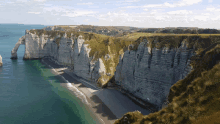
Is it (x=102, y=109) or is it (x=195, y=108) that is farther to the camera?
(x=102, y=109)

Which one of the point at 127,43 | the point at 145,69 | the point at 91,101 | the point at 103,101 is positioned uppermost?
the point at 127,43

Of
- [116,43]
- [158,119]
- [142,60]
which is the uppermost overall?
[116,43]

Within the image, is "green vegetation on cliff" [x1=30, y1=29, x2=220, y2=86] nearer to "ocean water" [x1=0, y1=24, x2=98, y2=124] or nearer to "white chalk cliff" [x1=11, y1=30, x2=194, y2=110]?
"white chalk cliff" [x1=11, y1=30, x2=194, y2=110]

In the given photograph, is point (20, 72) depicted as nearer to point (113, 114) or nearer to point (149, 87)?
point (113, 114)

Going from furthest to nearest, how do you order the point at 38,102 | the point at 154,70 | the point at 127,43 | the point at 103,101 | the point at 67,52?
the point at 67,52, the point at 127,43, the point at 103,101, the point at 38,102, the point at 154,70

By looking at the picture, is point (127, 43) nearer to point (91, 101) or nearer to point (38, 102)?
point (91, 101)

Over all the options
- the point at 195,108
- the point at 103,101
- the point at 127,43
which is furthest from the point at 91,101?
the point at 195,108

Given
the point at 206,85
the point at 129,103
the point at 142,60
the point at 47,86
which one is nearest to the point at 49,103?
the point at 47,86
